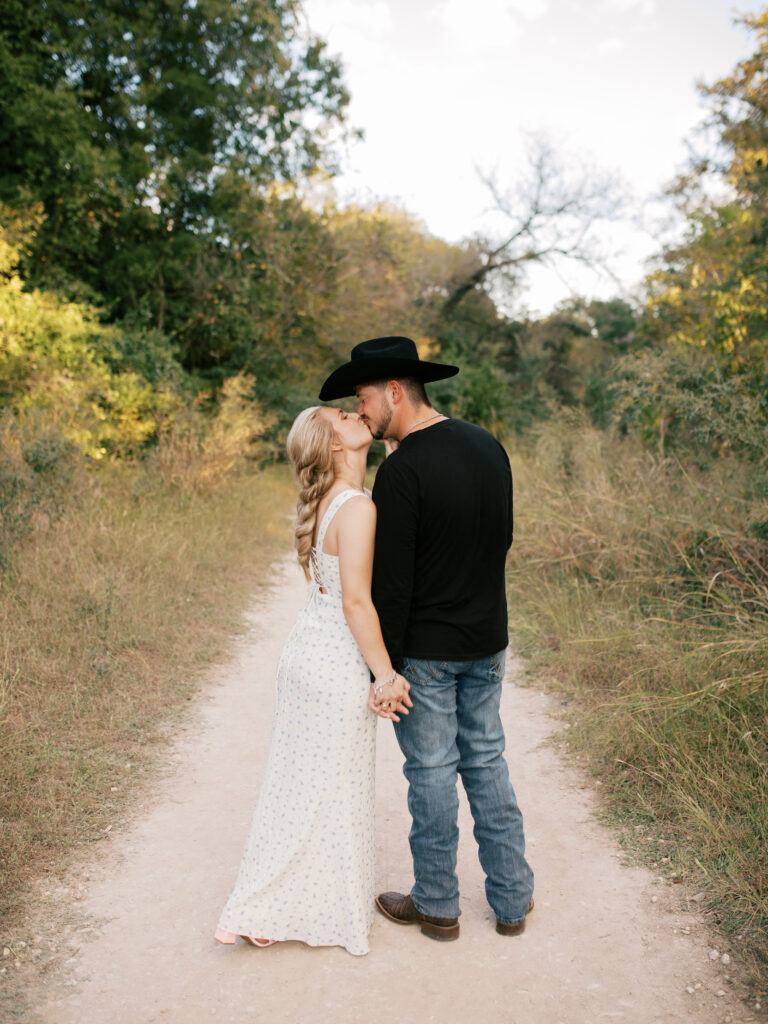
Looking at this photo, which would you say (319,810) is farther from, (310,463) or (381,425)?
(381,425)

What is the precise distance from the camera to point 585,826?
365 cm

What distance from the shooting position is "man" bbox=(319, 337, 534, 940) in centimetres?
262

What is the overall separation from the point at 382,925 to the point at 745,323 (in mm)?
7931

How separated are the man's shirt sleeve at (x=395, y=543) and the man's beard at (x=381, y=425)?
0.49 feet

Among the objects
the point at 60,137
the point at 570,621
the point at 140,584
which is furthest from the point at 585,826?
the point at 60,137

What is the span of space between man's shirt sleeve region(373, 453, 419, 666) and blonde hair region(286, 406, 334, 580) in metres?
0.21

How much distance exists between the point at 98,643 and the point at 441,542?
11.4 feet

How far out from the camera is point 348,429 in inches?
111

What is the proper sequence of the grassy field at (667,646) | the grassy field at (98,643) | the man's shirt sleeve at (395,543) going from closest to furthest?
the man's shirt sleeve at (395,543) < the grassy field at (667,646) < the grassy field at (98,643)

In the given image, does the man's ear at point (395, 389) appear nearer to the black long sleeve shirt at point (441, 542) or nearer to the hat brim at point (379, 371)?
the hat brim at point (379, 371)

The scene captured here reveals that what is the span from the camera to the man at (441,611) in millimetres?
2619

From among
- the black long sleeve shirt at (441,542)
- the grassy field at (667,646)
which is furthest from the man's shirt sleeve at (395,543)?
the grassy field at (667,646)

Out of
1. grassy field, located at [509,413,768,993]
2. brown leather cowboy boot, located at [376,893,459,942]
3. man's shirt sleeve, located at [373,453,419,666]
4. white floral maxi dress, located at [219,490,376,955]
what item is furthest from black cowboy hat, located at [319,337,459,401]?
grassy field, located at [509,413,768,993]

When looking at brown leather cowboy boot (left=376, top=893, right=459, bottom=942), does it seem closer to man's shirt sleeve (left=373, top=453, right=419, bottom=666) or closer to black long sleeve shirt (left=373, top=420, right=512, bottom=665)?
black long sleeve shirt (left=373, top=420, right=512, bottom=665)
